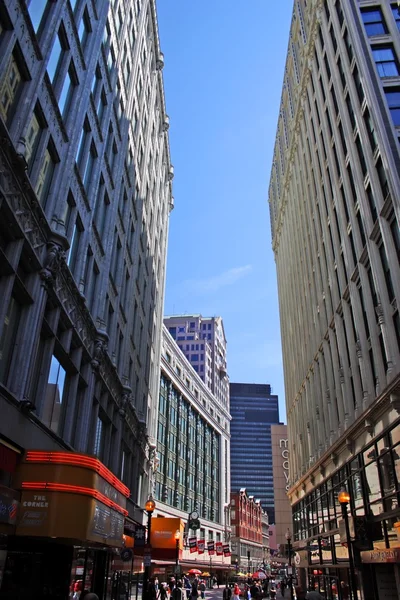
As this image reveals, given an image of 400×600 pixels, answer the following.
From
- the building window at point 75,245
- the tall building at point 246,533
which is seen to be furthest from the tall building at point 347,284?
the tall building at point 246,533

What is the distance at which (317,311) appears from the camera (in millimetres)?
45156

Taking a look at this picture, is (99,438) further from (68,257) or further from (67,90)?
(67,90)

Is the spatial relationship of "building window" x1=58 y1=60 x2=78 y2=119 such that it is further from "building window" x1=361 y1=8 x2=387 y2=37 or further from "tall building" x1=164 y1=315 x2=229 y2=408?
"tall building" x1=164 y1=315 x2=229 y2=408

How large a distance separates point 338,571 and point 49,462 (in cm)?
2737

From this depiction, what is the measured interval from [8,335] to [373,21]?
3272 centimetres

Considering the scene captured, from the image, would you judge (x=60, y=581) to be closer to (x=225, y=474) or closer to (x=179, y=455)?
(x=179, y=455)

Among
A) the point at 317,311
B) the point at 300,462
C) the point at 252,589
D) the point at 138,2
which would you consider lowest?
the point at 252,589

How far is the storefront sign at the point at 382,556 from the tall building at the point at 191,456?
38818 millimetres

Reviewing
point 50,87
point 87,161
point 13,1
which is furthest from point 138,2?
point 13,1

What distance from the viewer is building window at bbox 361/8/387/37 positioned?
109 feet

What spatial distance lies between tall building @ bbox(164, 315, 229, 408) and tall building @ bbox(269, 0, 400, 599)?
80.6 m

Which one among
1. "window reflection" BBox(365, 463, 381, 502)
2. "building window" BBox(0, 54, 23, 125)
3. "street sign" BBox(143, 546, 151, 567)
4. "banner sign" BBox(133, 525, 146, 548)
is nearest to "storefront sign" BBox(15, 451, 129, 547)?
"street sign" BBox(143, 546, 151, 567)

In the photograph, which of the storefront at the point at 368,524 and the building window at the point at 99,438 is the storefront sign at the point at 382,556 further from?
the building window at the point at 99,438

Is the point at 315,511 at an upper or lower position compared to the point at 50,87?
lower
